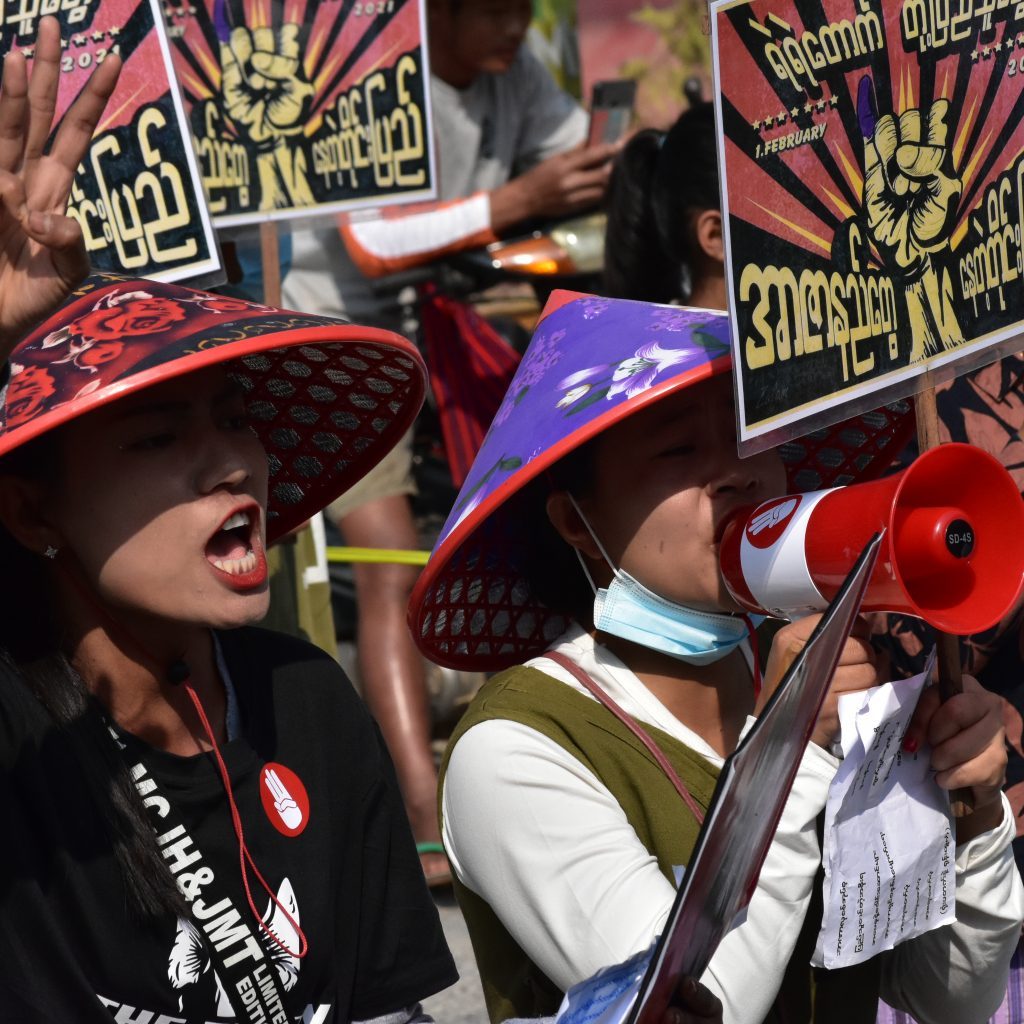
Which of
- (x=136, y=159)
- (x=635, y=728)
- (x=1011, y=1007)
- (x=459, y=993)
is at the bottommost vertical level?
(x=459, y=993)

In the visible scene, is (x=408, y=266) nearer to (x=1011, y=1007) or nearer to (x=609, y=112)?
(x=609, y=112)

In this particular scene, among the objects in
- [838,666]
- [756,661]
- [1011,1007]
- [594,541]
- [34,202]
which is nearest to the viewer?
[34,202]

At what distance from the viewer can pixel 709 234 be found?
388 cm

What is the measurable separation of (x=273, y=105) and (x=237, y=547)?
75.9 inches

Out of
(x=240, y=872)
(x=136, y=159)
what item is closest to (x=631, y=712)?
(x=240, y=872)

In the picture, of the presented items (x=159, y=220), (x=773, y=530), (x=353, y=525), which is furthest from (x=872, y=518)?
(x=353, y=525)

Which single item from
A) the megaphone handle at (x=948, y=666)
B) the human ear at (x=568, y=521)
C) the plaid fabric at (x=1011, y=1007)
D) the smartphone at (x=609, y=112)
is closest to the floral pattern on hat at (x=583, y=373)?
the human ear at (x=568, y=521)

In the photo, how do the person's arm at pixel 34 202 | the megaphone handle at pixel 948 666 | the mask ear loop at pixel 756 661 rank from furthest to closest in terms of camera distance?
1. the mask ear loop at pixel 756 661
2. the megaphone handle at pixel 948 666
3. the person's arm at pixel 34 202

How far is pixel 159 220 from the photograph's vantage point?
10.2 feet

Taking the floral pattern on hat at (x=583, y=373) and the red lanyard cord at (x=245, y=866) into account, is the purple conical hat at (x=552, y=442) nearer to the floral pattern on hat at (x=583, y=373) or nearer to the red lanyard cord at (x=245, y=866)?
the floral pattern on hat at (x=583, y=373)

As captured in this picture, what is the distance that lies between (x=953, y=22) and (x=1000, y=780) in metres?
1.04

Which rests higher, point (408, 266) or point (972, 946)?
point (408, 266)

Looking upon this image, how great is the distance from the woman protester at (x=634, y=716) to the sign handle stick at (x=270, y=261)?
131 centimetres

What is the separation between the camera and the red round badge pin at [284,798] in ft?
7.83
